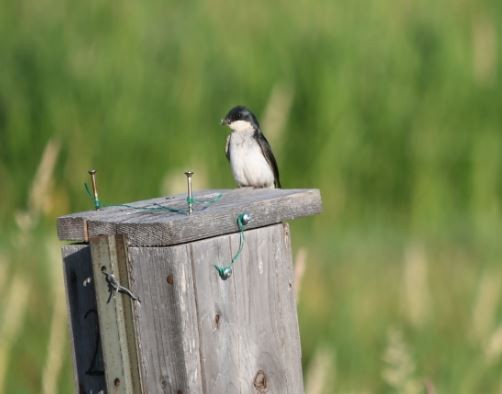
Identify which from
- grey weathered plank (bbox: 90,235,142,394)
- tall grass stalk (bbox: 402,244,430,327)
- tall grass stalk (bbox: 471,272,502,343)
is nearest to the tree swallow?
tall grass stalk (bbox: 402,244,430,327)

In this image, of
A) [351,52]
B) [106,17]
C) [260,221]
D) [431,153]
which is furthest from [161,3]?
[260,221]

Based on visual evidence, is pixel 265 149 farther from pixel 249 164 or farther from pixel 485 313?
pixel 485 313

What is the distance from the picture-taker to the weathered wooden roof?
2568 mm

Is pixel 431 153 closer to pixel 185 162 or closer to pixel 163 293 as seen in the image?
pixel 185 162

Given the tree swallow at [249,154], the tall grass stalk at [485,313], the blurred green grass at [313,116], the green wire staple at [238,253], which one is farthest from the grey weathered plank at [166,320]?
the blurred green grass at [313,116]

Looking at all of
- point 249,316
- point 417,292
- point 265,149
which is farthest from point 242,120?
point 249,316

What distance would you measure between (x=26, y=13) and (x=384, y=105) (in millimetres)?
2509

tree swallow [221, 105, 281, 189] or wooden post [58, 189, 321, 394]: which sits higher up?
tree swallow [221, 105, 281, 189]

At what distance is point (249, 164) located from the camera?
15.6 feet

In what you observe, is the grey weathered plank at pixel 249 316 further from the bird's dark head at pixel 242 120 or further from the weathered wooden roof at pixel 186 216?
the bird's dark head at pixel 242 120

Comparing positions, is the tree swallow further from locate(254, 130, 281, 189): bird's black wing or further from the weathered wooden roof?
the weathered wooden roof

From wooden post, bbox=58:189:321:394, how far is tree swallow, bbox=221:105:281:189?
1.80m

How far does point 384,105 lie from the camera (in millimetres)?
7867

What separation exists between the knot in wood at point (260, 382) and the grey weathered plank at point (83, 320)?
40 centimetres
